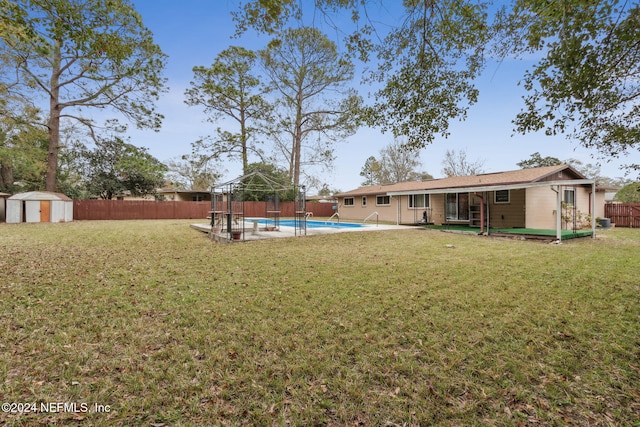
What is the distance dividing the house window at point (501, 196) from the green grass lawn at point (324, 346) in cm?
898

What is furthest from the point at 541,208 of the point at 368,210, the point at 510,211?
the point at 368,210

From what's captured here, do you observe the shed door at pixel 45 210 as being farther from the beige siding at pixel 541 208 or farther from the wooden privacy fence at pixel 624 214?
the wooden privacy fence at pixel 624 214

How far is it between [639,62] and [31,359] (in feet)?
26.3

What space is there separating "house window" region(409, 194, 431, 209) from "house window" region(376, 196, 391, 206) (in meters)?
2.24

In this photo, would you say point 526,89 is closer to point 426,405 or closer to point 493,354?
point 493,354

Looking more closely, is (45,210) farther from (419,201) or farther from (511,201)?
(511,201)

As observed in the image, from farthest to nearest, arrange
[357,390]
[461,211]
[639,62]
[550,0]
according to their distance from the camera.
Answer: [461,211], [639,62], [550,0], [357,390]

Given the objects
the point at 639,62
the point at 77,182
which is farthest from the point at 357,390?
the point at 77,182

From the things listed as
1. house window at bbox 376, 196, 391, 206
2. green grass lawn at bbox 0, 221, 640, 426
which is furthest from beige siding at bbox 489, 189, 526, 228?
green grass lawn at bbox 0, 221, 640, 426

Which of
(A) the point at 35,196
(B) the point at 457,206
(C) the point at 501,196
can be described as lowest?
(B) the point at 457,206

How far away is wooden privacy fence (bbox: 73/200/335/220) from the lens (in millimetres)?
21625

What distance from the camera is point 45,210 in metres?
18.0

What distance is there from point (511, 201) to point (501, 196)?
20.5 inches

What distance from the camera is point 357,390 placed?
2203mm
